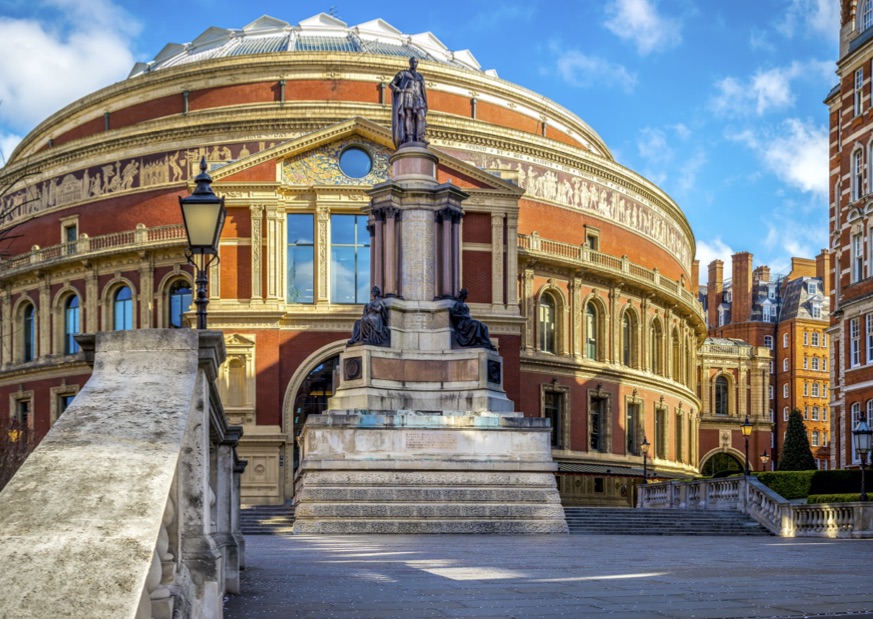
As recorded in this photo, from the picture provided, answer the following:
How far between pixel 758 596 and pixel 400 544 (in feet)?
37.1

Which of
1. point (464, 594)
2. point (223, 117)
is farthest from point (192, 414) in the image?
point (223, 117)

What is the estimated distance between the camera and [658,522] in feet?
111

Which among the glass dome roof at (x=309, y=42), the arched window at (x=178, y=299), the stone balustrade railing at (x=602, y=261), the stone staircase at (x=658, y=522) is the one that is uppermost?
the glass dome roof at (x=309, y=42)

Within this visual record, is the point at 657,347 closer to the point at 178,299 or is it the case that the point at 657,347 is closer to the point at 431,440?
the point at 178,299

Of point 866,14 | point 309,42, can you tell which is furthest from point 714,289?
point 866,14

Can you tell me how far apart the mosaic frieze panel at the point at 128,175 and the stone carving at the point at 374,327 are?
2397 centimetres

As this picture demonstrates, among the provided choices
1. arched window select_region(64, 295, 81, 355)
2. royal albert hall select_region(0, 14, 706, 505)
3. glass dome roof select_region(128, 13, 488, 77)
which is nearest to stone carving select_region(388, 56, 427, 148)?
royal albert hall select_region(0, 14, 706, 505)

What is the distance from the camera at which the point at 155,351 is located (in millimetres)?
7621

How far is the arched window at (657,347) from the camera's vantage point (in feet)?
234

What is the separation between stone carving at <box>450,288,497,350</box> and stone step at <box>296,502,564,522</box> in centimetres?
526

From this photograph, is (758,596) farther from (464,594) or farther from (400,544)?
(400,544)

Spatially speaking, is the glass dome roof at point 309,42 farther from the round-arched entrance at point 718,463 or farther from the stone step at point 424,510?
the stone step at point 424,510

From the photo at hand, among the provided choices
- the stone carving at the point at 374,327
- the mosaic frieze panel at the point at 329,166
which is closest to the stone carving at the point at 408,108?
the stone carving at the point at 374,327

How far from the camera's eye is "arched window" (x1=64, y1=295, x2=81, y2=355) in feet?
204
